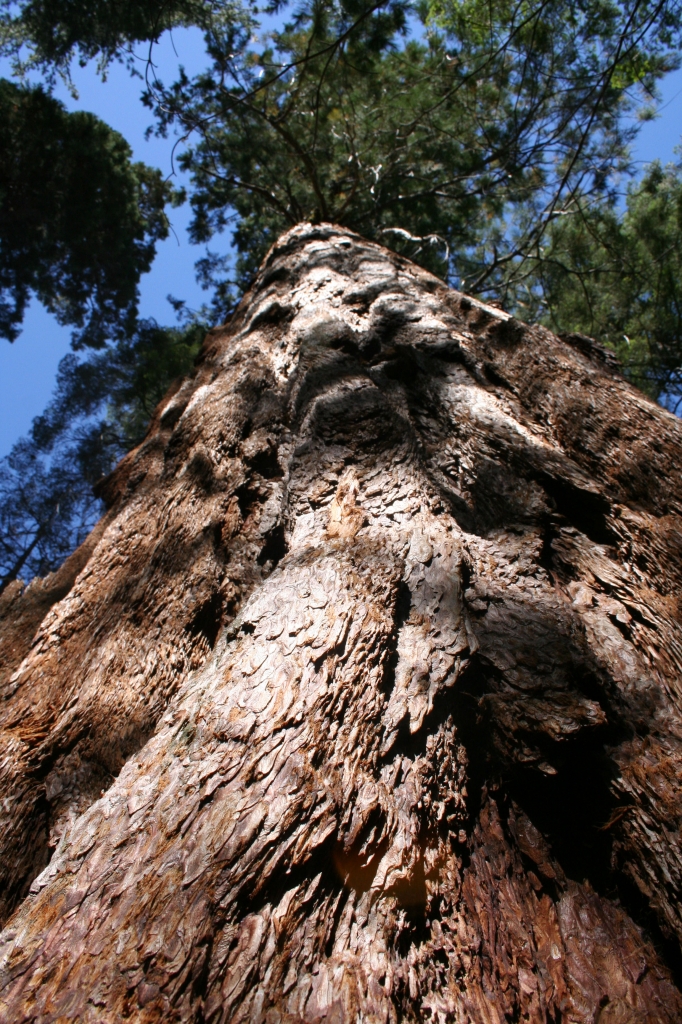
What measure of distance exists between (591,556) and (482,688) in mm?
421

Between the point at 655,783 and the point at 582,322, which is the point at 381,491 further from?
the point at 582,322

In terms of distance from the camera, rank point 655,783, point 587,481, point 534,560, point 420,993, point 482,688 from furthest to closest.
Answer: point 587,481 < point 534,560 < point 482,688 < point 655,783 < point 420,993

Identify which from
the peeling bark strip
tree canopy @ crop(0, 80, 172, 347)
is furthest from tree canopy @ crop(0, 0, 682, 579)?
the peeling bark strip

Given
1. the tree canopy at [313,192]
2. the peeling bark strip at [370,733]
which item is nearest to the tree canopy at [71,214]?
the tree canopy at [313,192]

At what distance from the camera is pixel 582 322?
7.44m

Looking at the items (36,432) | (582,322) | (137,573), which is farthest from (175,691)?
(36,432)

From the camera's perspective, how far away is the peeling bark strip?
672 millimetres

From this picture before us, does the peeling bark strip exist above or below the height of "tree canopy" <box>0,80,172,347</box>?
below

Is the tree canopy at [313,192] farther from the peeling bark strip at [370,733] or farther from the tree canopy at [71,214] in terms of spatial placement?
the peeling bark strip at [370,733]

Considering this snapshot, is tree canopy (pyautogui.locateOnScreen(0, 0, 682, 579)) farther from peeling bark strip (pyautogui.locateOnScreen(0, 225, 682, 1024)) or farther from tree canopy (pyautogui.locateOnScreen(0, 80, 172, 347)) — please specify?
peeling bark strip (pyautogui.locateOnScreen(0, 225, 682, 1024))

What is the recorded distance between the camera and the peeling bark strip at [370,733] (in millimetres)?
672

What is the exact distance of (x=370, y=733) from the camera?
0.89 meters

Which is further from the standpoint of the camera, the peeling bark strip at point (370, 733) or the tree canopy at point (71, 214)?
the tree canopy at point (71, 214)

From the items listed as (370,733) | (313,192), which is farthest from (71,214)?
(370,733)
